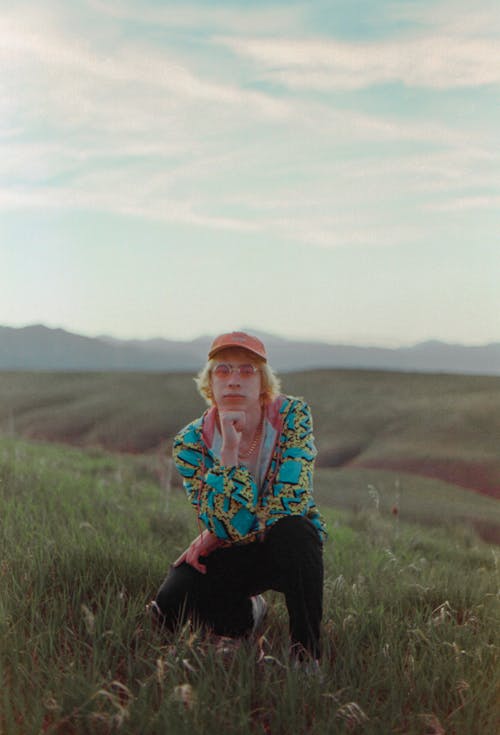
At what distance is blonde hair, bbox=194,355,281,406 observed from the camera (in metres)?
3.50

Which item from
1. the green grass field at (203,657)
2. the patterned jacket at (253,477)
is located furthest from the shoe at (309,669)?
the patterned jacket at (253,477)

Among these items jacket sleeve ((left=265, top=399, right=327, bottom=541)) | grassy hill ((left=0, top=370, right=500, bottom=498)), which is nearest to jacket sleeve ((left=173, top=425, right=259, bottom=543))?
jacket sleeve ((left=265, top=399, right=327, bottom=541))

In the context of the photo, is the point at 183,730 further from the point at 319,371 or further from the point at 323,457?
the point at 319,371

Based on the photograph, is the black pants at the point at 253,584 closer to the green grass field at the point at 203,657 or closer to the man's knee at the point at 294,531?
the man's knee at the point at 294,531

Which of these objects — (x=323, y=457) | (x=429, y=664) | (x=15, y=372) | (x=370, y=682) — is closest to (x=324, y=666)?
(x=370, y=682)

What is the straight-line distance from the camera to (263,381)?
3561mm

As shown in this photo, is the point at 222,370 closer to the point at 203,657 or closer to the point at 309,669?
the point at 203,657

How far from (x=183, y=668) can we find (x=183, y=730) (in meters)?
0.50

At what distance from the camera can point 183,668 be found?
2.98 metres

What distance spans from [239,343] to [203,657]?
1.31 metres

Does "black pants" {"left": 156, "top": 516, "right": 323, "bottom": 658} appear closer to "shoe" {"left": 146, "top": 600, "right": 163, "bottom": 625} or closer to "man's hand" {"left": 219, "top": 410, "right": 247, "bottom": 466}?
"shoe" {"left": 146, "top": 600, "right": 163, "bottom": 625}

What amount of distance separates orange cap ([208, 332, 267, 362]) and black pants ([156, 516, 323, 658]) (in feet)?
2.47

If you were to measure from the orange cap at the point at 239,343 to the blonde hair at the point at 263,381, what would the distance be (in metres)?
0.04

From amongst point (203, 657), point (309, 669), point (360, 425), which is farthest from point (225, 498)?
point (360, 425)
